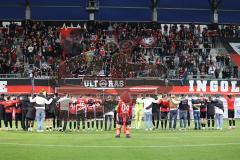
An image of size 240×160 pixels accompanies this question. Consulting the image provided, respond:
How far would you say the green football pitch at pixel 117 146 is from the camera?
1994 cm

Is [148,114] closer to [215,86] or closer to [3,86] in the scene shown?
[3,86]

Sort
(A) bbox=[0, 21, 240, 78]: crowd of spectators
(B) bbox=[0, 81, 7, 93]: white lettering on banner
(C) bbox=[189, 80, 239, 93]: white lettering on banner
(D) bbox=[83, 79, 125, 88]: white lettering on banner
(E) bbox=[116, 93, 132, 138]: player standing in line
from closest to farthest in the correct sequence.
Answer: (E) bbox=[116, 93, 132, 138]: player standing in line
(D) bbox=[83, 79, 125, 88]: white lettering on banner
(B) bbox=[0, 81, 7, 93]: white lettering on banner
(C) bbox=[189, 80, 239, 93]: white lettering on banner
(A) bbox=[0, 21, 240, 78]: crowd of spectators

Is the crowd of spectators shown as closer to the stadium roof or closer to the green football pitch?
the stadium roof

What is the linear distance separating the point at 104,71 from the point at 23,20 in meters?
12.9

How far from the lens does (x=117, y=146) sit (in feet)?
75.7

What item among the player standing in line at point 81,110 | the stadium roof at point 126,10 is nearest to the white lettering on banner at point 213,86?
the stadium roof at point 126,10

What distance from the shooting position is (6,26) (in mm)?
54344

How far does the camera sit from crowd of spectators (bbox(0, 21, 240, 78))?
48.8 meters

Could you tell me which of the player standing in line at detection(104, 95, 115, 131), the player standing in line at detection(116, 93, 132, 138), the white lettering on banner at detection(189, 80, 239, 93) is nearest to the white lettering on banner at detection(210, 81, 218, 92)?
the white lettering on banner at detection(189, 80, 239, 93)

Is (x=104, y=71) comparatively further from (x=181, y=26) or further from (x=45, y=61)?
(x=181, y=26)

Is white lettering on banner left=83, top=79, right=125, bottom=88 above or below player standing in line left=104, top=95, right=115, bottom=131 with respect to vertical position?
above

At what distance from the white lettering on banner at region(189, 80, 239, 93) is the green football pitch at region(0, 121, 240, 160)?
58.7 ft

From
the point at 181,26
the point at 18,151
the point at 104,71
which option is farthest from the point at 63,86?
the point at 18,151

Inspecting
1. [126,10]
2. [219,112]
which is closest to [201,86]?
[126,10]
